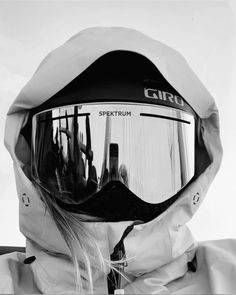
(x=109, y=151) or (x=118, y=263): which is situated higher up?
(x=109, y=151)

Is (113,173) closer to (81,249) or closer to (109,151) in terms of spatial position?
(109,151)

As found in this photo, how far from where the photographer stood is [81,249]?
40.2 inches

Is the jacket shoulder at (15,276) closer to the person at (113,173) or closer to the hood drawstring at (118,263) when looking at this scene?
the person at (113,173)

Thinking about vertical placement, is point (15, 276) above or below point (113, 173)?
below

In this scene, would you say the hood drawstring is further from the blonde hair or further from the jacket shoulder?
the jacket shoulder

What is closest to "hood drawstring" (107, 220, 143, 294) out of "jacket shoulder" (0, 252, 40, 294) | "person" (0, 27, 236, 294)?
"person" (0, 27, 236, 294)

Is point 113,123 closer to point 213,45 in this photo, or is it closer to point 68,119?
point 68,119

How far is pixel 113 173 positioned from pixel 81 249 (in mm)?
173

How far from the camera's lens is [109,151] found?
1076 mm

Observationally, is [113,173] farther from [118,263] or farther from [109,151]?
[118,263]

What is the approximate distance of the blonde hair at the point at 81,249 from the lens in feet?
3.33

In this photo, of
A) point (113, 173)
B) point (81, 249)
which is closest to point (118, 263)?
point (81, 249)

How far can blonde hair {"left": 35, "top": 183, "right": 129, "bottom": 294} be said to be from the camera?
1.02 metres

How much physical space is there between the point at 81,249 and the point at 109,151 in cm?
22
